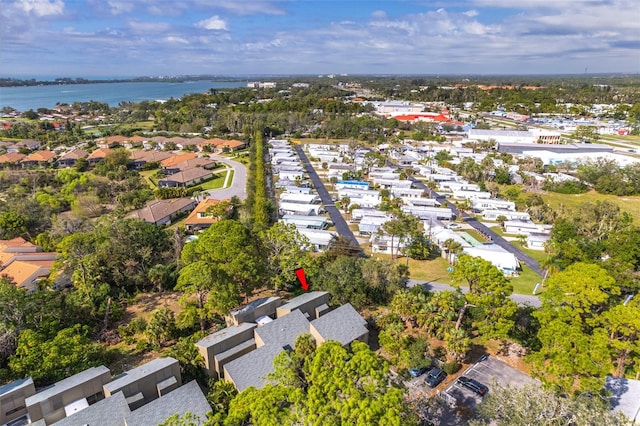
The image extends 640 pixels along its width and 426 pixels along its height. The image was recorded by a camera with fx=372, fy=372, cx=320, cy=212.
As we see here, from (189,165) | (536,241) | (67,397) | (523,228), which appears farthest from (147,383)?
(189,165)

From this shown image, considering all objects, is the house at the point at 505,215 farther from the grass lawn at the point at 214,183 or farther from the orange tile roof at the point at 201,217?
the grass lawn at the point at 214,183

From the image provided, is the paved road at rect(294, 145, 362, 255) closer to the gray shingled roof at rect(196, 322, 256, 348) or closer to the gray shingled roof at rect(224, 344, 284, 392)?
the gray shingled roof at rect(196, 322, 256, 348)

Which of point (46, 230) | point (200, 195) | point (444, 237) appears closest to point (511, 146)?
point (444, 237)

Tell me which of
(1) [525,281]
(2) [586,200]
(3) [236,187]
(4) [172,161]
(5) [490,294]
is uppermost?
(5) [490,294]

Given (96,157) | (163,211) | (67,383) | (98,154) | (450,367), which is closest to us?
(67,383)

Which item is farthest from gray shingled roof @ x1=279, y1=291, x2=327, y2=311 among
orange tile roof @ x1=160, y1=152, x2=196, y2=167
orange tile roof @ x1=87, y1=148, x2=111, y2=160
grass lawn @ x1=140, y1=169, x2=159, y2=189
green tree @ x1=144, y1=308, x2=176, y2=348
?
orange tile roof @ x1=87, y1=148, x2=111, y2=160

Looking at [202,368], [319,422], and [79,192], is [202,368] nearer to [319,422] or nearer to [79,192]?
[319,422]

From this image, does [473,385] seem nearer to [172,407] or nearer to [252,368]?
[252,368]
